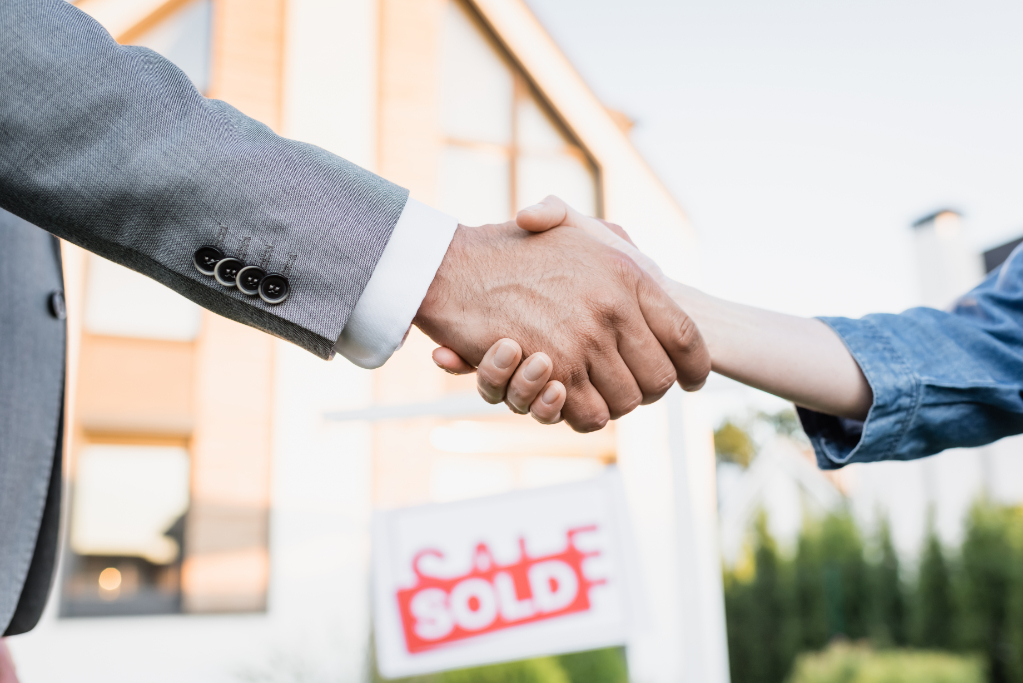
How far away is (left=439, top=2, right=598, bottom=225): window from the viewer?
6.97 m

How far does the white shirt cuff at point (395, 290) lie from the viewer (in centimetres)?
121

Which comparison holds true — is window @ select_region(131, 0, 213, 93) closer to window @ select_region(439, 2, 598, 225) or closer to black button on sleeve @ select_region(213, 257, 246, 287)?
window @ select_region(439, 2, 598, 225)

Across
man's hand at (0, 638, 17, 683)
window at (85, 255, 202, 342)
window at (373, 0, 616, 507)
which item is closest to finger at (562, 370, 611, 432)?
man's hand at (0, 638, 17, 683)

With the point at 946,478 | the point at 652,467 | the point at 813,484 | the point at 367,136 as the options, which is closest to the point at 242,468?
the point at 367,136

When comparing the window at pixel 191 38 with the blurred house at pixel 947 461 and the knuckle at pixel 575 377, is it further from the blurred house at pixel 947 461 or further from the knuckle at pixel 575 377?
the blurred house at pixel 947 461

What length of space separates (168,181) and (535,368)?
60 centimetres

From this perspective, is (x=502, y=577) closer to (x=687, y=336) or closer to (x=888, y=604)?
(x=687, y=336)

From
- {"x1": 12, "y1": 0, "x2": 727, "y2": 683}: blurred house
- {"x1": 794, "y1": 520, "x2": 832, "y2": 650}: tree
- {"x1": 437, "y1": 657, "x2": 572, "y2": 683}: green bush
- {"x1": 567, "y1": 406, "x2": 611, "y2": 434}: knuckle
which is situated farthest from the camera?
{"x1": 794, "y1": 520, "x2": 832, "y2": 650}: tree

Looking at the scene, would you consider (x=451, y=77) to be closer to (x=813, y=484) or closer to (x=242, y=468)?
(x=242, y=468)

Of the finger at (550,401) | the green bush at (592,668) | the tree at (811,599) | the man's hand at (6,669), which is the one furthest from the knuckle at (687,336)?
the tree at (811,599)

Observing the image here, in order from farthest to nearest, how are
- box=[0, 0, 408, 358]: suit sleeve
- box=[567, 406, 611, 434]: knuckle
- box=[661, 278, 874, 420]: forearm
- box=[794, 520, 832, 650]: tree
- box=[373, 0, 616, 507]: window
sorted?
1. box=[794, 520, 832, 650]: tree
2. box=[373, 0, 616, 507]: window
3. box=[661, 278, 874, 420]: forearm
4. box=[567, 406, 611, 434]: knuckle
5. box=[0, 0, 408, 358]: suit sleeve

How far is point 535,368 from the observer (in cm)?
128

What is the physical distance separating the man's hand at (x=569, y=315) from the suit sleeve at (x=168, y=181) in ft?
0.60

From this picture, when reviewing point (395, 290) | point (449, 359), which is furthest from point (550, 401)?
point (395, 290)
